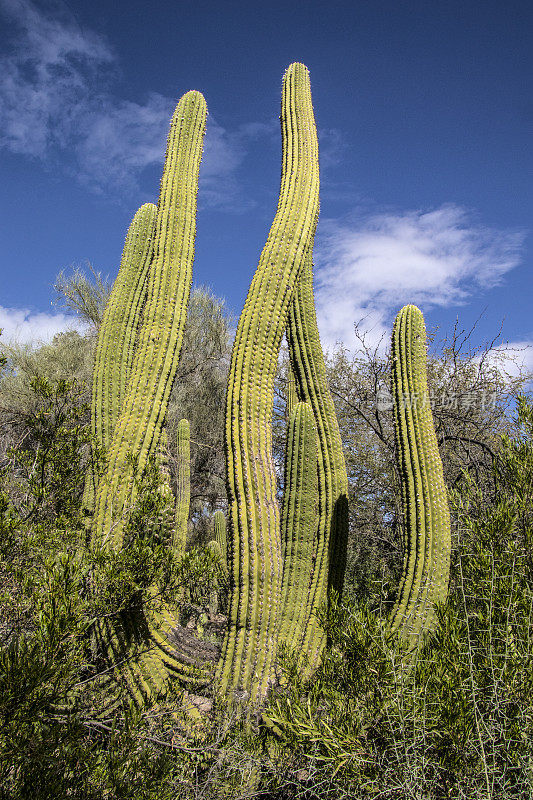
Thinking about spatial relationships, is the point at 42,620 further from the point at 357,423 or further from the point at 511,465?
the point at 357,423

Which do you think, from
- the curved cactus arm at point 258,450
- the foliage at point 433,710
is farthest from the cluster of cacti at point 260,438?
the foliage at point 433,710

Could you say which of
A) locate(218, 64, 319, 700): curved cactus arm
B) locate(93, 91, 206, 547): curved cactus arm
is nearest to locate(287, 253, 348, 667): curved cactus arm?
locate(218, 64, 319, 700): curved cactus arm

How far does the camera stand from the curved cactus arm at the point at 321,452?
4.09 metres

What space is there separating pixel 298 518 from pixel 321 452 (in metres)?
0.65

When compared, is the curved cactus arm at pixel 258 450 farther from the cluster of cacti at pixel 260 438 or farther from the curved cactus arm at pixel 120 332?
the curved cactus arm at pixel 120 332

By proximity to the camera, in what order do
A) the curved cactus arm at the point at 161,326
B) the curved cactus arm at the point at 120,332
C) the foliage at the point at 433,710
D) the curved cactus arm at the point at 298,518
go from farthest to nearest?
the curved cactus arm at the point at 120,332 → the curved cactus arm at the point at 298,518 → the curved cactus arm at the point at 161,326 → the foliage at the point at 433,710

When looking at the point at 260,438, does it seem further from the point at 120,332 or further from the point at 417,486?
the point at 120,332

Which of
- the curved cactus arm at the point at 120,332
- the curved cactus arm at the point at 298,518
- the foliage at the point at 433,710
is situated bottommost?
the foliage at the point at 433,710

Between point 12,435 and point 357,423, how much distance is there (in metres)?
6.74

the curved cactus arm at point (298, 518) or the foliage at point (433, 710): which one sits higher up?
the curved cactus arm at point (298, 518)

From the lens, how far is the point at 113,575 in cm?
218

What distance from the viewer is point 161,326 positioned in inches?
141

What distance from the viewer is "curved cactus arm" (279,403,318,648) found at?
388 centimetres

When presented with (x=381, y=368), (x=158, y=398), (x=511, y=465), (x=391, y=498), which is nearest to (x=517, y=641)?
(x=511, y=465)
